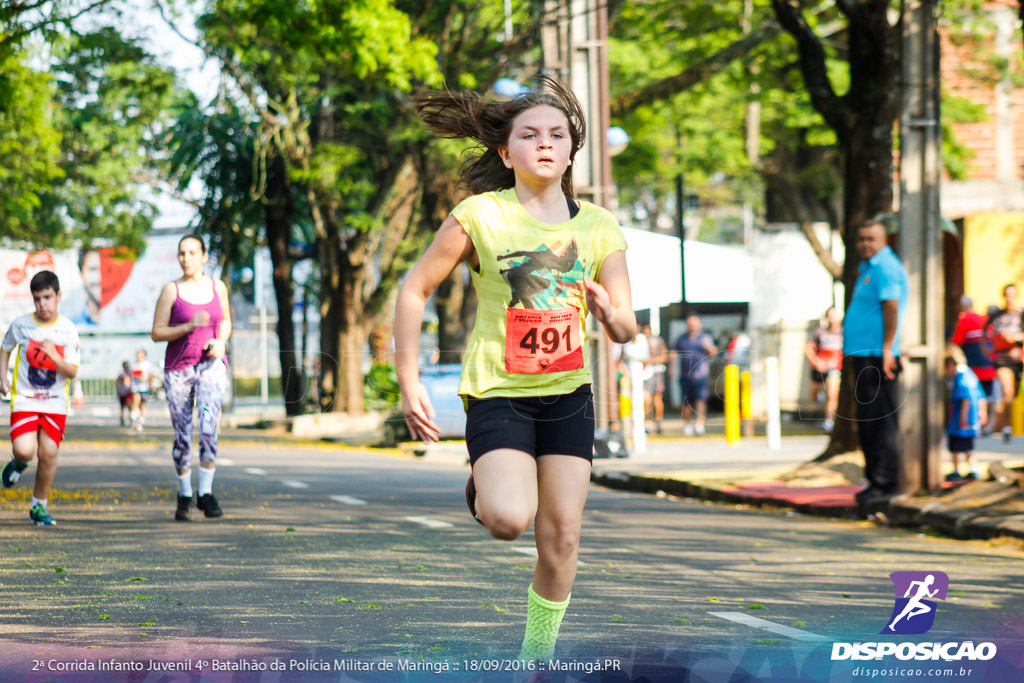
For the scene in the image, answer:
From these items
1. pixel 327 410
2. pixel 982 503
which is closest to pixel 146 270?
pixel 327 410

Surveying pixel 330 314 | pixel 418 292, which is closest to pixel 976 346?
pixel 418 292

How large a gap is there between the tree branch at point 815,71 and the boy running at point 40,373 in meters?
7.61

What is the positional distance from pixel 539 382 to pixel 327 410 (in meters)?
25.0

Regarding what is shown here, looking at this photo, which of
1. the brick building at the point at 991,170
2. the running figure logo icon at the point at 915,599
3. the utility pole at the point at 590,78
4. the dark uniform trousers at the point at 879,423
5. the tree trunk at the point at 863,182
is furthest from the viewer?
the brick building at the point at 991,170

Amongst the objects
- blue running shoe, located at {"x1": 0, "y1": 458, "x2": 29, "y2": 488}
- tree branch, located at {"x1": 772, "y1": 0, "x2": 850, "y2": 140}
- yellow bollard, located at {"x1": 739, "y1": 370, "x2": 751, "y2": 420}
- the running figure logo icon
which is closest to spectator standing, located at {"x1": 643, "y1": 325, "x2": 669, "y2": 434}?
yellow bollard, located at {"x1": 739, "y1": 370, "x2": 751, "y2": 420}

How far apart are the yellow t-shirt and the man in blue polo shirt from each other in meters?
5.94

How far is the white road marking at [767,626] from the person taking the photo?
17.6 feet

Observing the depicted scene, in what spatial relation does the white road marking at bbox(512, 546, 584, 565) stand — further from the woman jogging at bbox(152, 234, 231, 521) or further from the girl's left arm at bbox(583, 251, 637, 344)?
the girl's left arm at bbox(583, 251, 637, 344)

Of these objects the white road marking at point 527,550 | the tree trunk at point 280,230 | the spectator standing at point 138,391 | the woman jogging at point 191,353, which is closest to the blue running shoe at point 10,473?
the woman jogging at point 191,353

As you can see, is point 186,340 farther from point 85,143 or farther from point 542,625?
point 85,143

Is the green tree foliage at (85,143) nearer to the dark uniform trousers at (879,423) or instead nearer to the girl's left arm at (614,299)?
the dark uniform trousers at (879,423)

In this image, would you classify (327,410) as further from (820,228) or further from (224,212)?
(820,228)

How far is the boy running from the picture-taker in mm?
8727

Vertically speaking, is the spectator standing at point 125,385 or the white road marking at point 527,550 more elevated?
the spectator standing at point 125,385
